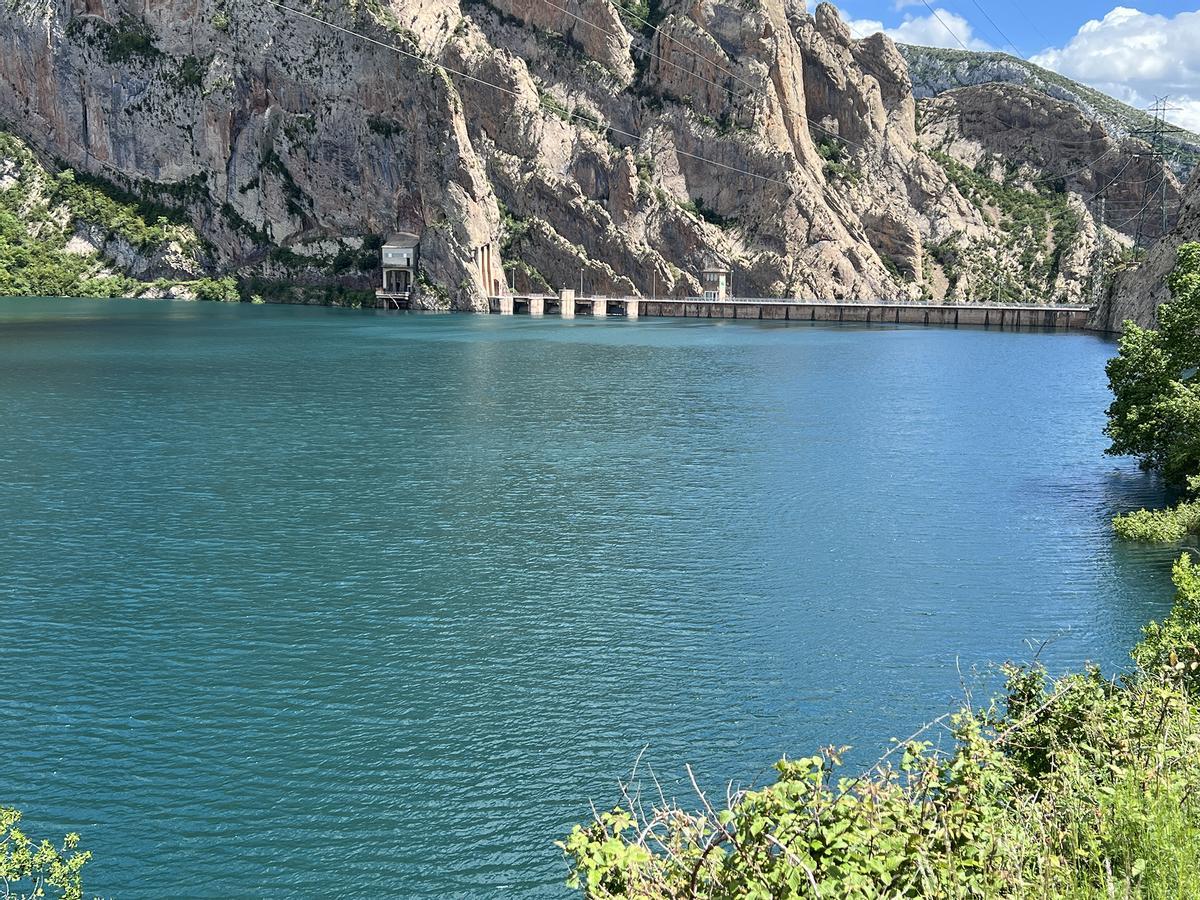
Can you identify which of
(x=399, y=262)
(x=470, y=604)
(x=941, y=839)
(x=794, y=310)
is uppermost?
(x=399, y=262)

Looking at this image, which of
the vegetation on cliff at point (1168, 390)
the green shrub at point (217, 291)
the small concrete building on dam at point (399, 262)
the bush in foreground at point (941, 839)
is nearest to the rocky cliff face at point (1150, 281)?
the vegetation on cliff at point (1168, 390)

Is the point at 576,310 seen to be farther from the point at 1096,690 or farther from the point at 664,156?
the point at 1096,690

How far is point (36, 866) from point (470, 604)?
640 inches

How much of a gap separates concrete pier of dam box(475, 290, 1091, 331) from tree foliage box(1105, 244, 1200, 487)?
12886 cm

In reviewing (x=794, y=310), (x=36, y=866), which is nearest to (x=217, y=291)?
(x=794, y=310)

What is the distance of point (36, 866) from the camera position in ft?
51.3

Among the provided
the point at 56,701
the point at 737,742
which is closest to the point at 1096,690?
the point at 737,742

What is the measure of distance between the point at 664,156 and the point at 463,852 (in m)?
192

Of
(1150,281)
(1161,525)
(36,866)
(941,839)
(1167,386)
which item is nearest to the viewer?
(941,839)

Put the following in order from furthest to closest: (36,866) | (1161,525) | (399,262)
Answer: (399,262)
(1161,525)
(36,866)

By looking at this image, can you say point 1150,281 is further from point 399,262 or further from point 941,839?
point 941,839

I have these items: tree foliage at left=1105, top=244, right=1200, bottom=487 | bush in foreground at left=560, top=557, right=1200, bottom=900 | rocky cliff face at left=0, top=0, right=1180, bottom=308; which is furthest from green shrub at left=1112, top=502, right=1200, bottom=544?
rocky cliff face at left=0, top=0, right=1180, bottom=308

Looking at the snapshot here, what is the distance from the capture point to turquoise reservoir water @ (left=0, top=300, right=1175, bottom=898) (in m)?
20.2

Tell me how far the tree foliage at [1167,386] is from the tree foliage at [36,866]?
40644mm
